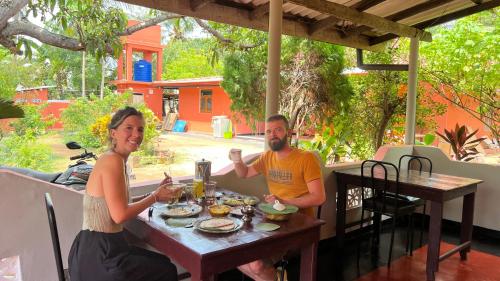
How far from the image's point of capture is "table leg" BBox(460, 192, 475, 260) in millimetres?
3775

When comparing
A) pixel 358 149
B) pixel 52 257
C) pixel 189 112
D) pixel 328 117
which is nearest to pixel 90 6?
pixel 52 257

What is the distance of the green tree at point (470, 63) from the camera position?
6934 mm

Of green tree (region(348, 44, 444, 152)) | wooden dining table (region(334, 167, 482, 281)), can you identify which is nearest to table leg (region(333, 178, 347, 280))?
wooden dining table (region(334, 167, 482, 281))

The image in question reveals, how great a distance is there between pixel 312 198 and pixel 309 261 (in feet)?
1.53

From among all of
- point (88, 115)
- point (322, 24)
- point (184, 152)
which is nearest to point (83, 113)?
point (88, 115)

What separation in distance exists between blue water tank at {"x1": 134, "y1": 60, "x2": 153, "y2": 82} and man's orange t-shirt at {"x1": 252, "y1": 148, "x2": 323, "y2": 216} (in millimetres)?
13743

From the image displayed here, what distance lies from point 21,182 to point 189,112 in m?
15.1

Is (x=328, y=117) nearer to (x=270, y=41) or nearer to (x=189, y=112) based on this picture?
(x=270, y=41)

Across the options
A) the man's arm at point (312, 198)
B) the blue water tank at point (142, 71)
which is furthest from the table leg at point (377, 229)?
the blue water tank at point (142, 71)

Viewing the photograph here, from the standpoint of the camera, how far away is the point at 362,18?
4.39 metres

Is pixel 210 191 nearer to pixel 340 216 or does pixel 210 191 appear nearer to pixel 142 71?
pixel 340 216

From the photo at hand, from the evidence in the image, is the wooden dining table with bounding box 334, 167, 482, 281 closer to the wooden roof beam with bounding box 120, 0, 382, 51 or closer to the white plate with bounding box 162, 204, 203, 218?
the wooden roof beam with bounding box 120, 0, 382, 51

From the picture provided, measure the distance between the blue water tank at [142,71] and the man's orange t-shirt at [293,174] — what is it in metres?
13.7

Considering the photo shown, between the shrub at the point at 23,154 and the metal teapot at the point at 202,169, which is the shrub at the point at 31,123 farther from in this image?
the metal teapot at the point at 202,169
